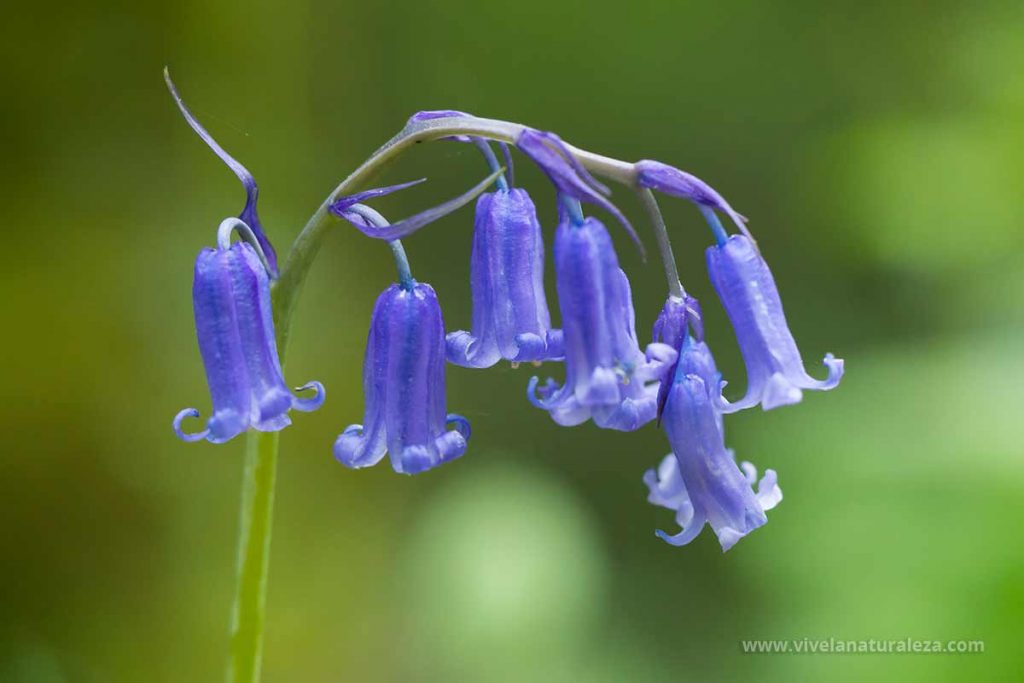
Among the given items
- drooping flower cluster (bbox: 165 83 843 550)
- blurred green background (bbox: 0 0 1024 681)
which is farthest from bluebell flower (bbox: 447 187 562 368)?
blurred green background (bbox: 0 0 1024 681)

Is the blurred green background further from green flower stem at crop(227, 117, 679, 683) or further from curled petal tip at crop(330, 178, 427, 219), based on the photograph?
curled petal tip at crop(330, 178, 427, 219)

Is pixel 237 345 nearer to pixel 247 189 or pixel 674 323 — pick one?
pixel 247 189

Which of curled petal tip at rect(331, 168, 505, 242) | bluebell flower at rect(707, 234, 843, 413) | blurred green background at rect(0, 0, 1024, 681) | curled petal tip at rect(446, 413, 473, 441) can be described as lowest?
blurred green background at rect(0, 0, 1024, 681)

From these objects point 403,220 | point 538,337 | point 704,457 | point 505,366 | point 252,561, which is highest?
point 403,220

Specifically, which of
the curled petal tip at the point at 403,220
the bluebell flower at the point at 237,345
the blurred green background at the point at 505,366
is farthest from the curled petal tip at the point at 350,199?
the blurred green background at the point at 505,366

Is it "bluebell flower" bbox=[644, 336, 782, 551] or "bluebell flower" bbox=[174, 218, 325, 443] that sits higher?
"bluebell flower" bbox=[174, 218, 325, 443]

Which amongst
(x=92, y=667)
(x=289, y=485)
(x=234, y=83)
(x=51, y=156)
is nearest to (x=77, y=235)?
(x=51, y=156)

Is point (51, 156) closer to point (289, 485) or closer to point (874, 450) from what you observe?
point (289, 485)

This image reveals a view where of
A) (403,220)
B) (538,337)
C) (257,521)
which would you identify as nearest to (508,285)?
(538,337)
